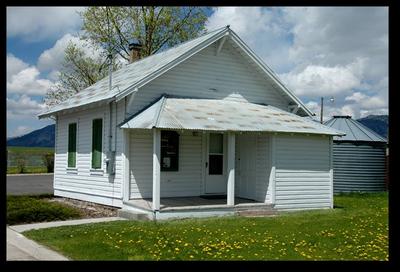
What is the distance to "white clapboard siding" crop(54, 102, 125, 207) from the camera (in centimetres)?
1512

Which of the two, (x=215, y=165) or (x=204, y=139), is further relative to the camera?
(x=215, y=165)

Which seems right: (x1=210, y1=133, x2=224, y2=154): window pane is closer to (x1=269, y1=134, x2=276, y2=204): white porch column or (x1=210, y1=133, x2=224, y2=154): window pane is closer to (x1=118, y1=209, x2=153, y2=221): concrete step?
(x1=269, y1=134, x2=276, y2=204): white porch column

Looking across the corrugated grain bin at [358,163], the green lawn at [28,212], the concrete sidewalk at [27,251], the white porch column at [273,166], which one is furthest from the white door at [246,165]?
the corrugated grain bin at [358,163]

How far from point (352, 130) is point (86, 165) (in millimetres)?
13435

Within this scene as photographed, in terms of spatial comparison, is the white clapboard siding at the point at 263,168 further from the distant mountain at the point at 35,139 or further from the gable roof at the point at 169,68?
the distant mountain at the point at 35,139

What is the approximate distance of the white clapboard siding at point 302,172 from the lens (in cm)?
1511

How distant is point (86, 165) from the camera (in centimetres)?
1688

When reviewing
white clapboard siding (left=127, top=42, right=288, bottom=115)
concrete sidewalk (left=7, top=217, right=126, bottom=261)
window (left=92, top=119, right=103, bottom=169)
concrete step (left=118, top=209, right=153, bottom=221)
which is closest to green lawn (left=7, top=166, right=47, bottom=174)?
window (left=92, top=119, right=103, bottom=169)

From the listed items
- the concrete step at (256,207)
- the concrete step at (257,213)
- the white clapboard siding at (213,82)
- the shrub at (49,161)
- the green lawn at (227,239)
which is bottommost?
the green lawn at (227,239)

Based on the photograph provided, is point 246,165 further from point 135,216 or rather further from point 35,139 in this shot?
point 35,139

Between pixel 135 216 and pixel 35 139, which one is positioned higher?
pixel 35 139

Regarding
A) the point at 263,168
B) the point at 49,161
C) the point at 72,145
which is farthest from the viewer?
the point at 49,161

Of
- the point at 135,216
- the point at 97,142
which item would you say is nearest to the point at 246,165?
the point at 135,216

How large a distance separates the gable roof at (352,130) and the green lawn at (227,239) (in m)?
10.5
